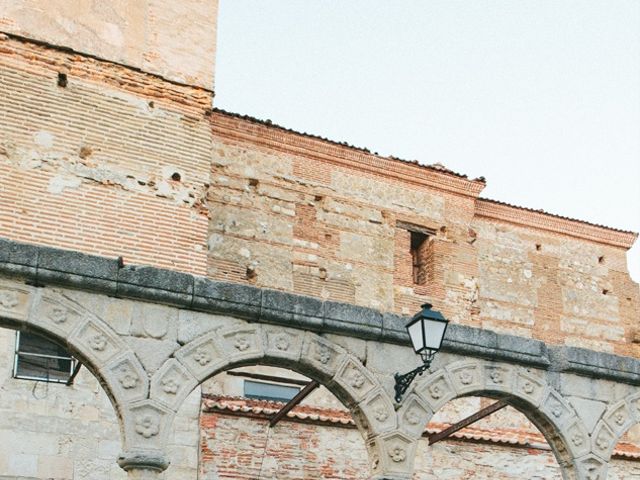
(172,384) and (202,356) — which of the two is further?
(202,356)

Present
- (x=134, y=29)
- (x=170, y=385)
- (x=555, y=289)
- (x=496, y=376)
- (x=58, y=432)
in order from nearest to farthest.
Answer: (x=170, y=385) → (x=496, y=376) → (x=58, y=432) → (x=134, y=29) → (x=555, y=289)

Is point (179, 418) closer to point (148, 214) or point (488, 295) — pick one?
point (148, 214)

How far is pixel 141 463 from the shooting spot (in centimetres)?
746

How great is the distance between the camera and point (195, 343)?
26.5ft

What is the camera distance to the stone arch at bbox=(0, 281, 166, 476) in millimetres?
7516

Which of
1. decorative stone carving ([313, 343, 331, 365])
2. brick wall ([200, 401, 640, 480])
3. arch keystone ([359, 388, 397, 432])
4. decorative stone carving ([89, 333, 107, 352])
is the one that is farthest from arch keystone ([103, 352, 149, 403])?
brick wall ([200, 401, 640, 480])

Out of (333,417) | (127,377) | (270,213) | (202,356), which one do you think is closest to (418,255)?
(270,213)

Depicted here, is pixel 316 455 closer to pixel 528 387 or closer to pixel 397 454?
pixel 528 387

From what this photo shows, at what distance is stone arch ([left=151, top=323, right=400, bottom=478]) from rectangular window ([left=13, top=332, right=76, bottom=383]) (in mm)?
3646

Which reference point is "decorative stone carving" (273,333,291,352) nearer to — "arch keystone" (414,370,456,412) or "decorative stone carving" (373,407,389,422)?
"decorative stone carving" (373,407,389,422)

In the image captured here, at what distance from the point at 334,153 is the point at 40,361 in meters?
6.95

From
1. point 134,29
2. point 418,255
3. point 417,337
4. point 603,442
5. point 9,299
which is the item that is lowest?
point 603,442

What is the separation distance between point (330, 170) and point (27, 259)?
928 centimetres

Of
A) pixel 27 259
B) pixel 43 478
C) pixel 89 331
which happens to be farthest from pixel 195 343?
pixel 43 478
